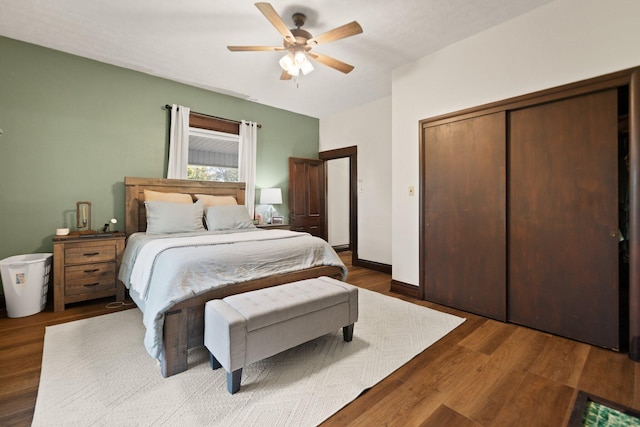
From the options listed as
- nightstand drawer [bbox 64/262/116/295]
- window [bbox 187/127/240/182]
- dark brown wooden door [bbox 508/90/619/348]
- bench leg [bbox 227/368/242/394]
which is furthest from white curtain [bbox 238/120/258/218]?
dark brown wooden door [bbox 508/90/619/348]

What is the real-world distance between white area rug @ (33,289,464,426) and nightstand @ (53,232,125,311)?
548 mm

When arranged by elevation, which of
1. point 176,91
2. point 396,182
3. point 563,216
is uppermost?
point 176,91

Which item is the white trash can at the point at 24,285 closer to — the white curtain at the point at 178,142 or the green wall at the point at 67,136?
the green wall at the point at 67,136

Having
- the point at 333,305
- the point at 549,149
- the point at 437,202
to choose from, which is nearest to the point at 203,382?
the point at 333,305

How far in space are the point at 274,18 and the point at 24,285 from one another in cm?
347

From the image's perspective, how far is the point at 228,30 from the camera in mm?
2805

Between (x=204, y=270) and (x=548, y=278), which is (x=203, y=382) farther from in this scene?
(x=548, y=278)

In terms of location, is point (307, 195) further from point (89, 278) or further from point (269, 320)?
point (269, 320)

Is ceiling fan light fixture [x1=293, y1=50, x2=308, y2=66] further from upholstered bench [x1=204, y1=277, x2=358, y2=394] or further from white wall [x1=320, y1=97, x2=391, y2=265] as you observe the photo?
white wall [x1=320, y1=97, x2=391, y2=265]

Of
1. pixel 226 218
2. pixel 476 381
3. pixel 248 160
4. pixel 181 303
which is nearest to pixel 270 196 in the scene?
pixel 248 160

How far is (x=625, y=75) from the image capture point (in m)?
2.10

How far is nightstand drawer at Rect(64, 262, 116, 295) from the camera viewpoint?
9.92 ft

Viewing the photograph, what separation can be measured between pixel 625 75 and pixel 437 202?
5.64ft

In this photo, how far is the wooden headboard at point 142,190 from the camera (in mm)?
3621
